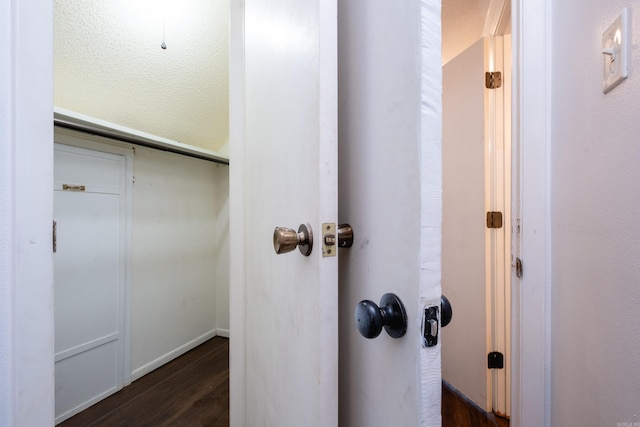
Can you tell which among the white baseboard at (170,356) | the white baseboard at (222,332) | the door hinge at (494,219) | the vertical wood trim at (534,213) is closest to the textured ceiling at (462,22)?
the vertical wood trim at (534,213)

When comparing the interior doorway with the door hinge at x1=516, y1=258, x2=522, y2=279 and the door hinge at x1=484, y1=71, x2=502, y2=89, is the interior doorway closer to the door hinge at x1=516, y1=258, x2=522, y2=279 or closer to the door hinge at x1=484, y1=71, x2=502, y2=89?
the door hinge at x1=484, y1=71, x2=502, y2=89

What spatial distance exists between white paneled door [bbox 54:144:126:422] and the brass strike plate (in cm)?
184

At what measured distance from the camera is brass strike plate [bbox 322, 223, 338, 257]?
0.42 meters

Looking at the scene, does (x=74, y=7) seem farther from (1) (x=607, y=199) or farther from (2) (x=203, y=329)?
(2) (x=203, y=329)

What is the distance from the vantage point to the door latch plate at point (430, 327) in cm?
32

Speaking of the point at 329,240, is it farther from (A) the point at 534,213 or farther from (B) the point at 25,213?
(A) the point at 534,213

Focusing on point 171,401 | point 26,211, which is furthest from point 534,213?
point 171,401

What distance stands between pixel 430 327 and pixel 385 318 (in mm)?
55

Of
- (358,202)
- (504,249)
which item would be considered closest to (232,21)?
(358,202)

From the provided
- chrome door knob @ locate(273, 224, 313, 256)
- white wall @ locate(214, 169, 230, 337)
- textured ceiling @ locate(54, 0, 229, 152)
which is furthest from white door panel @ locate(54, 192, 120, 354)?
chrome door knob @ locate(273, 224, 313, 256)

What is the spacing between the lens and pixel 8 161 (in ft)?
1.50

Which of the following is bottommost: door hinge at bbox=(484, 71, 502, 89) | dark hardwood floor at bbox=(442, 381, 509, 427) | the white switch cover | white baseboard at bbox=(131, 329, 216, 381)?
white baseboard at bbox=(131, 329, 216, 381)

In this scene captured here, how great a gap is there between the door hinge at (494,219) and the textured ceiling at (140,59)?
73.0 inches

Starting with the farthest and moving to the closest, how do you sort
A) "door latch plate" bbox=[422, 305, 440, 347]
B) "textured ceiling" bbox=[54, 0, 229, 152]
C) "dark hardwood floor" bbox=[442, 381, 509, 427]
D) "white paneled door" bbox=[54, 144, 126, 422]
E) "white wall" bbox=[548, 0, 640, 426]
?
"white paneled door" bbox=[54, 144, 126, 422]
"dark hardwood floor" bbox=[442, 381, 509, 427]
"textured ceiling" bbox=[54, 0, 229, 152]
"white wall" bbox=[548, 0, 640, 426]
"door latch plate" bbox=[422, 305, 440, 347]
